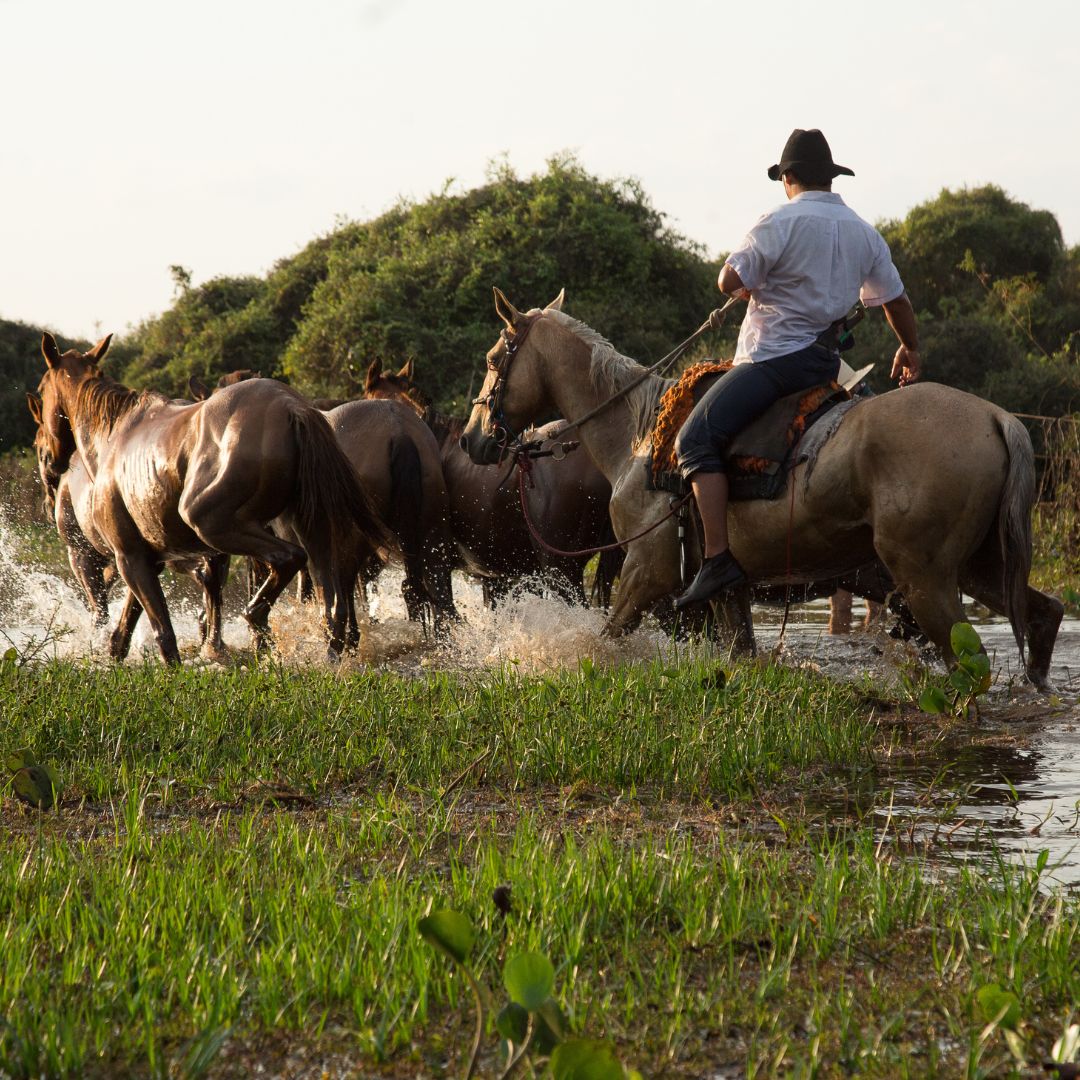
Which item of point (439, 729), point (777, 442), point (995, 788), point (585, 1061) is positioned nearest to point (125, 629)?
point (439, 729)

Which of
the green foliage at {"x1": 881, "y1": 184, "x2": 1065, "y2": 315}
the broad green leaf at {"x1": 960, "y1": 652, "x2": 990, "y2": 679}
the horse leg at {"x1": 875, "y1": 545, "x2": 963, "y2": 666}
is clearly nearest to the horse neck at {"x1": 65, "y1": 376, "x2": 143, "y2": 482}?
the horse leg at {"x1": 875, "y1": 545, "x2": 963, "y2": 666}

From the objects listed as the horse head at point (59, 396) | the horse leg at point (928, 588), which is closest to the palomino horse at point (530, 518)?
the horse head at point (59, 396)

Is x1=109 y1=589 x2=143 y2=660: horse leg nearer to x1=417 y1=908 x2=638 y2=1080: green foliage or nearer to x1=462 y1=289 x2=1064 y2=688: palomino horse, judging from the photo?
x1=462 y1=289 x2=1064 y2=688: palomino horse

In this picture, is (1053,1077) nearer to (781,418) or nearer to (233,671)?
(781,418)

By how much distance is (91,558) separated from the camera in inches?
452

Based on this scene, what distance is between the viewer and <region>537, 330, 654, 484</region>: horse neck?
8148 millimetres

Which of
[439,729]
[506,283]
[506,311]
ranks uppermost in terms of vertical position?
[506,283]

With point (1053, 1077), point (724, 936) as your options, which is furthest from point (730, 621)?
point (1053, 1077)

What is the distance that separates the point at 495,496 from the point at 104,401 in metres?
2.87

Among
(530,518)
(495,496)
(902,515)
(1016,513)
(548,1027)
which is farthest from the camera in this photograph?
(495,496)

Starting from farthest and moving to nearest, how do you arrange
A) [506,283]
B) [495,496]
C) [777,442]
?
[506,283] → [495,496] → [777,442]

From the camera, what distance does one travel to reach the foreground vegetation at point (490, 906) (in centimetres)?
259

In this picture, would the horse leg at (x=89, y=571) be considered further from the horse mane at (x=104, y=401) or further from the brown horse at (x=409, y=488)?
the brown horse at (x=409, y=488)

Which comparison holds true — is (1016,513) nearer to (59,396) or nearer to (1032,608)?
(1032,608)
